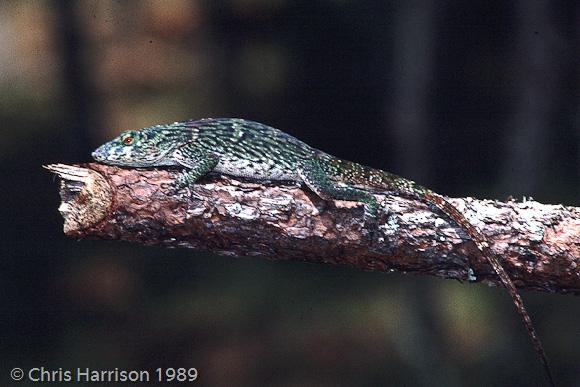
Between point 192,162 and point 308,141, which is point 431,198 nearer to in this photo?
point 192,162

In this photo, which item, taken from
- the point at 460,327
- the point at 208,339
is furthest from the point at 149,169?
the point at 460,327

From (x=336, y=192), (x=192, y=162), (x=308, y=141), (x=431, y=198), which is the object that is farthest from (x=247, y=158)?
(x=308, y=141)

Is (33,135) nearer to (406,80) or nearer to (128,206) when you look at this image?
(128,206)

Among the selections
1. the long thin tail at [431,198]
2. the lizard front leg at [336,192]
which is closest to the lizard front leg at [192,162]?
the lizard front leg at [336,192]

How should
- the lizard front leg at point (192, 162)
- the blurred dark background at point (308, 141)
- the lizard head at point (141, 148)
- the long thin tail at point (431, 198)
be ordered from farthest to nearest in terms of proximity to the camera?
the blurred dark background at point (308, 141) → the lizard head at point (141, 148) → the lizard front leg at point (192, 162) → the long thin tail at point (431, 198)

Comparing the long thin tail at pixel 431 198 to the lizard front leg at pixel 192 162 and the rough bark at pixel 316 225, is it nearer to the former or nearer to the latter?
the rough bark at pixel 316 225

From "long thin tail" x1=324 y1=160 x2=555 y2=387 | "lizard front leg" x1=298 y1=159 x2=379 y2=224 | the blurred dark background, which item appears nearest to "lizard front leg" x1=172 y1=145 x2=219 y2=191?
"lizard front leg" x1=298 y1=159 x2=379 y2=224
